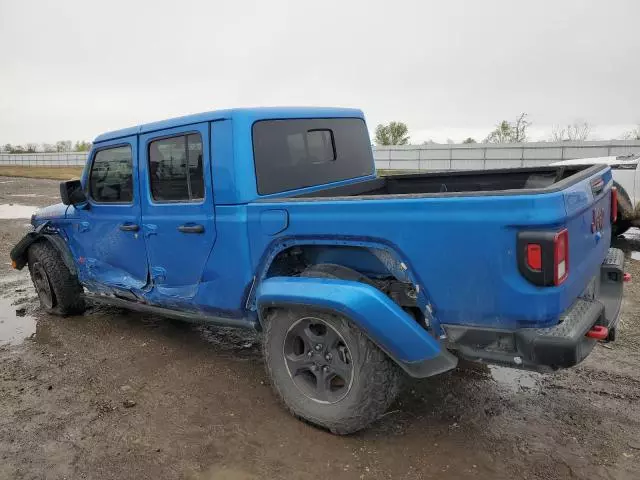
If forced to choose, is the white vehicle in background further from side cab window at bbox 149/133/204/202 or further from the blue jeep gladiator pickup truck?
side cab window at bbox 149/133/204/202

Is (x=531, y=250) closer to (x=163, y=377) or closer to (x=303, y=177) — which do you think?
(x=303, y=177)

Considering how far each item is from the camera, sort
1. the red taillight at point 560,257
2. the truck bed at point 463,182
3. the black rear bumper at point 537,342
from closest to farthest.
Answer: the red taillight at point 560,257, the black rear bumper at point 537,342, the truck bed at point 463,182

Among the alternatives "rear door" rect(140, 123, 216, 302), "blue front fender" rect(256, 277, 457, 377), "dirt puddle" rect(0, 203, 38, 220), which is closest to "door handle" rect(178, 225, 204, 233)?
"rear door" rect(140, 123, 216, 302)

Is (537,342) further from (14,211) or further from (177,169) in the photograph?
(14,211)

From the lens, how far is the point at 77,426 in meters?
3.35

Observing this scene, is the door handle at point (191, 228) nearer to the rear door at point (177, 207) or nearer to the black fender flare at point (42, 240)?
the rear door at point (177, 207)

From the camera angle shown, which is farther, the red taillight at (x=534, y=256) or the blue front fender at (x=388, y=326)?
the blue front fender at (x=388, y=326)

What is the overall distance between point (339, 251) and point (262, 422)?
1.21 metres

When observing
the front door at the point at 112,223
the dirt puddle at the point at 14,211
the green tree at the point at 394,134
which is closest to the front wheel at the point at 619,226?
the front door at the point at 112,223

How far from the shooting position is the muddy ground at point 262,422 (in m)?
2.83

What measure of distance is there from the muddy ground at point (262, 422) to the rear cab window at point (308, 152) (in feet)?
5.12

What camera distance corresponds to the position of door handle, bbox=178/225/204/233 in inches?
141

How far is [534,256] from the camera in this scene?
2.30m

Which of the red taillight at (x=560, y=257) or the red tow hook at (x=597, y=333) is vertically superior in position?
the red taillight at (x=560, y=257)
